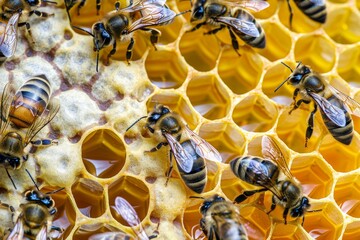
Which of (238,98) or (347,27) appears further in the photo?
(347,27)

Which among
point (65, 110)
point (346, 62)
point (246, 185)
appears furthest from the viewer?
point (346, 62)

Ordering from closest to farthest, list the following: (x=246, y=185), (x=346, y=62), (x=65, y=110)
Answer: (x=65, y=110) → (x=246, y=185) → (x=346, y=62)

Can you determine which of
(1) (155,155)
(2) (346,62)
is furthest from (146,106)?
(2) (346,62)

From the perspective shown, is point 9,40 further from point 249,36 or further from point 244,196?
point 244,196

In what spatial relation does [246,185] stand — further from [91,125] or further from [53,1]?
[53,1]

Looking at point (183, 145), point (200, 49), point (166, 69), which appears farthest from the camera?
point (200, 49)

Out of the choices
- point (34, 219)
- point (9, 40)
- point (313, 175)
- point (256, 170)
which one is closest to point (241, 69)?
point (313, 175)
